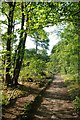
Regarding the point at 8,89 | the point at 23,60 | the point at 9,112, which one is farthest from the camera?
the point at 23,60

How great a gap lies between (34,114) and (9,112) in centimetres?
120

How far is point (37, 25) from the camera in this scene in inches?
491

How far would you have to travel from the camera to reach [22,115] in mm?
10703

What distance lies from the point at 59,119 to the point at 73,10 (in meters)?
5.30

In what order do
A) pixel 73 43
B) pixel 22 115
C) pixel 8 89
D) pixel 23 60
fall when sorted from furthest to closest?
pixel 23 60, pixel 73 43, pixel 8 89, pixel 22 115

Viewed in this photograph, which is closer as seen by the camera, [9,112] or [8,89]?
[9,112]

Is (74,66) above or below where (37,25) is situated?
below

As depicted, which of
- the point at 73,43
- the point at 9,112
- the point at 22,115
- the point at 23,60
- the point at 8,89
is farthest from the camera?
the point at 23,60

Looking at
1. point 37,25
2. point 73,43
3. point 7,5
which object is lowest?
point 73,43

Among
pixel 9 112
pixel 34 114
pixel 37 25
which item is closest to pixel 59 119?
pixel 34 114

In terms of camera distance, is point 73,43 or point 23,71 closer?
point 73,43

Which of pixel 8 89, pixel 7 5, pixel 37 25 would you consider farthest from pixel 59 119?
pixel 7 5

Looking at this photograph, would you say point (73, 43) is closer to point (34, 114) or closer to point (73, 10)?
point (73, 10)

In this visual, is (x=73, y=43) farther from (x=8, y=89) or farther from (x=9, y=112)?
(x=9, y=112)
